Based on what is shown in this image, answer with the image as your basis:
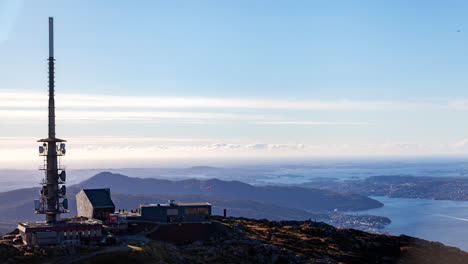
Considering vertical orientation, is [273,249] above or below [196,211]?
below

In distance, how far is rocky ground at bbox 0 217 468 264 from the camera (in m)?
92.0

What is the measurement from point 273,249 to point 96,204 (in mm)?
42456

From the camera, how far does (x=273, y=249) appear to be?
4400 inches

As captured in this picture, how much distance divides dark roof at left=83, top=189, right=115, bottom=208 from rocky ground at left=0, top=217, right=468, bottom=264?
73.7 ft

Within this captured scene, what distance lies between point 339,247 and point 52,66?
7666 cm

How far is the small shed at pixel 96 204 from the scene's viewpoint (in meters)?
124

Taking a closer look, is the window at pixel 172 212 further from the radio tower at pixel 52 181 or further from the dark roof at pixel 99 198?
the radio tower at pixel 52 181

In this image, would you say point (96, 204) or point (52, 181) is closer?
point (52, 181)

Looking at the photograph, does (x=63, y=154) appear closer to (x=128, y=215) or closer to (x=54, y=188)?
(x=54, y=188)

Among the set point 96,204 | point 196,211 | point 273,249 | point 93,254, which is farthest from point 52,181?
point 273,249

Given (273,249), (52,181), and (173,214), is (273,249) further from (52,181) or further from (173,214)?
(52,181)

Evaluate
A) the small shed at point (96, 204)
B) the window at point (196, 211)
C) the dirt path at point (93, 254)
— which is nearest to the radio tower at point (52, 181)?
the small shed at point (96, 204)

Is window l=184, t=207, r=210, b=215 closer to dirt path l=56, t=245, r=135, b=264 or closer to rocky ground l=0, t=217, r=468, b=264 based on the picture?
rocky ground l=0, t=217, r=468, b=264

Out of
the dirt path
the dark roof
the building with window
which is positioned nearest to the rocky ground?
the dirt path
